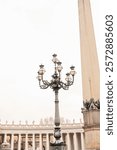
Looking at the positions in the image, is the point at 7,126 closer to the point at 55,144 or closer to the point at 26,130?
the point at 26,130

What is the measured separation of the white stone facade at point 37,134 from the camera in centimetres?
5075

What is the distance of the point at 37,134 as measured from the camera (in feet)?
171

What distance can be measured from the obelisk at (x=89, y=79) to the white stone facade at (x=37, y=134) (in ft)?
147

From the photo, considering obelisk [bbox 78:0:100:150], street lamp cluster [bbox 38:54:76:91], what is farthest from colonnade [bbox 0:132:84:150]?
obelisk [bbox 78:0:100:150]

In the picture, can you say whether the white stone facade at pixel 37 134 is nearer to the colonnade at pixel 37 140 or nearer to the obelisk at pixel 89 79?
the colonnade at pixel 37 140

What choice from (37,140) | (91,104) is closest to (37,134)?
(37,140)

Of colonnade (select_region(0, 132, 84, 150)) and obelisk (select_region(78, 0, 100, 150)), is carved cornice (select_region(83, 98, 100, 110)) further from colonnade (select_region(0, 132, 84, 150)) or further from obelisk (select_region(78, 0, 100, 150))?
colonnade (select_region(0, 132, 84, 150))

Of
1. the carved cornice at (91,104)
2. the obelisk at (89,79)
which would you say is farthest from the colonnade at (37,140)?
the carved cornice at (91,104)

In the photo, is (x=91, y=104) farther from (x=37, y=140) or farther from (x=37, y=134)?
A: (x=37, y=140)

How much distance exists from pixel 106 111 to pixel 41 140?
50.6 metres

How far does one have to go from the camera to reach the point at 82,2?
6.88m

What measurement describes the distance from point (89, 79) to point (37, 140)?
4945 centimetres

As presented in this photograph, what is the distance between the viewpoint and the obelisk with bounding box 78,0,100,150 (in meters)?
5.90

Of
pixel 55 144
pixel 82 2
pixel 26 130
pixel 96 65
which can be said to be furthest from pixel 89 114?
pixel 26 130
